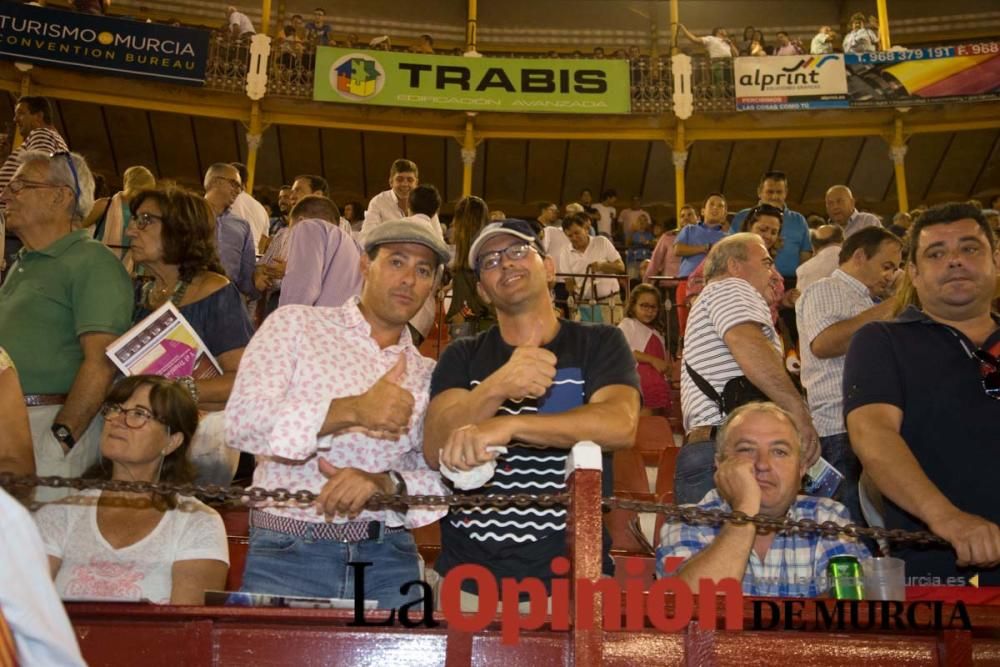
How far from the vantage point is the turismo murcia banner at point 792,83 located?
1404 centimetres

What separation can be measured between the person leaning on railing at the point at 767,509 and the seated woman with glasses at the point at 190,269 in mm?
1569

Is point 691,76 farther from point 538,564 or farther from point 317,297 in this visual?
point 538,564

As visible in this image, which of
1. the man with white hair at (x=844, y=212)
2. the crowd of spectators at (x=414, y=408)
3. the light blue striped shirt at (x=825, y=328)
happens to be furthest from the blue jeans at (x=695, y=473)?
the man with white hair at (x=844, y=212)

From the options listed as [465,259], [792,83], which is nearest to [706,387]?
[465,259]

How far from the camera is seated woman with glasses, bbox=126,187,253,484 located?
3318 mm

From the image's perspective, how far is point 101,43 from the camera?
13.3 metres

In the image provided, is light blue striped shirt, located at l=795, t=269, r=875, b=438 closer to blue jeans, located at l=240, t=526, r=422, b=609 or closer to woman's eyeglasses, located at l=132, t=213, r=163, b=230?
blue jeans, located at l=240, t=526, r=422, b=609

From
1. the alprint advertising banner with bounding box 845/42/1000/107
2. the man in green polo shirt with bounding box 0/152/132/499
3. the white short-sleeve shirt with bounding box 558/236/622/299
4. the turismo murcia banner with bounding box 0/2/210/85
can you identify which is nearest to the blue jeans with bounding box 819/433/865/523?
the man in green polo shirt with bounding box 0/152/132/499

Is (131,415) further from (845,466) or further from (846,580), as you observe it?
(845,466)

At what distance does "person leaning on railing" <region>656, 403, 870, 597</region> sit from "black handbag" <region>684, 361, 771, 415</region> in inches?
14.2

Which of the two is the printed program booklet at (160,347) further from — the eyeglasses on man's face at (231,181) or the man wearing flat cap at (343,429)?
the eyeglasses on man's face at (231,181)

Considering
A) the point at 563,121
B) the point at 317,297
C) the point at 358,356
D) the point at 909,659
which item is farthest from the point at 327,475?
the point at 563,121

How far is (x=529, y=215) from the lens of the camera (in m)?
18.0

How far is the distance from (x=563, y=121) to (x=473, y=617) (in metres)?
13.6
